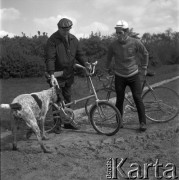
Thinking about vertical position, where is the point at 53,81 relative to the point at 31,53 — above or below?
below

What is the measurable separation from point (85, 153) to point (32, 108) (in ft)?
3.63

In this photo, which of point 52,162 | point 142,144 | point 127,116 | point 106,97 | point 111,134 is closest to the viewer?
point 52,162

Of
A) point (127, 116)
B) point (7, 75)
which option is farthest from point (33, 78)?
point (127, 116)

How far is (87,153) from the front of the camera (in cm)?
486

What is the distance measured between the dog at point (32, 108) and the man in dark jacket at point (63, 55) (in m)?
0.35

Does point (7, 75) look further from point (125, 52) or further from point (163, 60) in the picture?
point (163, 60)


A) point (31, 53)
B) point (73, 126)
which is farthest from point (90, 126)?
Result: point (31, 53)

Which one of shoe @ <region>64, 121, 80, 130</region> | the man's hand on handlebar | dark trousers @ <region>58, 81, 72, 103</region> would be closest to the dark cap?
the man's hand on handlebar

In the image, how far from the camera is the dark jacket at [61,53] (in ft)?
18.9

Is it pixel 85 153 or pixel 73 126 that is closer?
pixel 85 153

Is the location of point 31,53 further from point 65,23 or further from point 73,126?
point 65,23

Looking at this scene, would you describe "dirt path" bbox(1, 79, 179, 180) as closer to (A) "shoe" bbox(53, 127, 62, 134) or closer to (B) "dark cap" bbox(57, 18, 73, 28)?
(A) "shoe" bbox(53, 127, 62, 134)

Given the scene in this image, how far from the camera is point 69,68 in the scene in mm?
6035

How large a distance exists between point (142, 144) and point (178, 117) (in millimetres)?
2062
